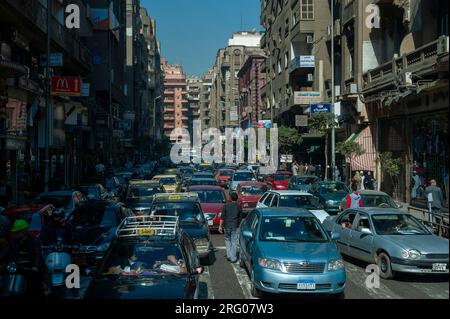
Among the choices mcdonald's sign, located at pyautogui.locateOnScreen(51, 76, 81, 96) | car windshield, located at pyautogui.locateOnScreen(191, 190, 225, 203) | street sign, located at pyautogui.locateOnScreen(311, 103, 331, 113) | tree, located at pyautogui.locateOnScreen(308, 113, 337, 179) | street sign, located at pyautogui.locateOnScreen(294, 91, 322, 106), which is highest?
street sign, located at pyautogui.locateOnScreen(294, 91, 322, 106)

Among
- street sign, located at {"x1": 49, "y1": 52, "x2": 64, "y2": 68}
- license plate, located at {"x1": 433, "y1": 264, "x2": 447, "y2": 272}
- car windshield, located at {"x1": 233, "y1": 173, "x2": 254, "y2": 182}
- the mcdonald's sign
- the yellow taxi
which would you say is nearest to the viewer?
license plate, located at {"x1": 433, "y1": 264, "x2": 447, "y2": 272}

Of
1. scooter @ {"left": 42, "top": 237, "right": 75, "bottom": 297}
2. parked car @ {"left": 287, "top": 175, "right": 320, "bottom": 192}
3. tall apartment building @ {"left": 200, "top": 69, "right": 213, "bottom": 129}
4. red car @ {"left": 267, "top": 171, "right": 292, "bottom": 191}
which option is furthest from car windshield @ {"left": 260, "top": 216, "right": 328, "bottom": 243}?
tall apartment building @ {"left": 200, "top": 69, "right": 213, "bottom": 129}

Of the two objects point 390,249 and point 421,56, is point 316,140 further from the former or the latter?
point 390,249

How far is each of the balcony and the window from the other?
18578mm

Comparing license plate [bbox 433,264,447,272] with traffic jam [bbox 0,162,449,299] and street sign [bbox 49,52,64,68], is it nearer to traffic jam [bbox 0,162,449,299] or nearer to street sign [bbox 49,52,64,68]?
traffic jam [bbox 0,162,449,299]

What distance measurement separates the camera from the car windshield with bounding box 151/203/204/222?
52.1ft

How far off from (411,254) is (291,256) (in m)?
2.78

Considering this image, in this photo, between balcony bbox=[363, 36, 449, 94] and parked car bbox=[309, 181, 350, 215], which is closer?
balcony bbox=[363, 36, 449, 94]

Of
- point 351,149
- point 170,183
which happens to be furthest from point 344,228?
point 351,149

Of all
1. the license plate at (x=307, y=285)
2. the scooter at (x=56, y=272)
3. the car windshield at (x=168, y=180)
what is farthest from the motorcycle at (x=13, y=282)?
the car windshield at (x=168, y=180)

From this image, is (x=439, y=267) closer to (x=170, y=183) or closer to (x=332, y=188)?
(x=332, y=188)

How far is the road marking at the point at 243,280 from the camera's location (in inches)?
432
